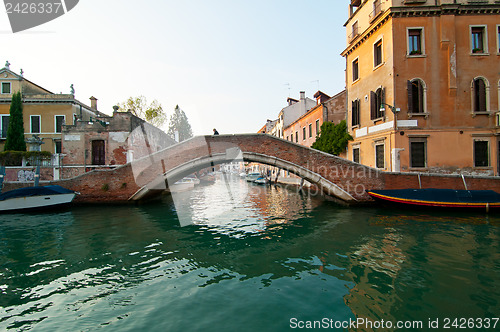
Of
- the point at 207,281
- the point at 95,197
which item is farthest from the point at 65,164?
the point at 207,281

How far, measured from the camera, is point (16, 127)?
19.8m

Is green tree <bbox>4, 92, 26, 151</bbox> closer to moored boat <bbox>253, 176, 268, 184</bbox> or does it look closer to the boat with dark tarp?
moored boat <bbox>253, 176, 268, 184</bbox>

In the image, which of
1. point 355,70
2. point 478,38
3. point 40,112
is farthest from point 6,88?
point 478,38

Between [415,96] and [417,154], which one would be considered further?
[415,96]

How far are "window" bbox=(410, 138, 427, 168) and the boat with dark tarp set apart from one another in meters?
2.30

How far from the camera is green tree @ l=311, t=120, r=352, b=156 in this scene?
1652cm

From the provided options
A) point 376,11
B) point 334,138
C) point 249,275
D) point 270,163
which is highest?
point 376,11

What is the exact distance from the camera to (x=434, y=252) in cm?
585

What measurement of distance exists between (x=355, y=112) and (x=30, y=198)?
16426 millimetres

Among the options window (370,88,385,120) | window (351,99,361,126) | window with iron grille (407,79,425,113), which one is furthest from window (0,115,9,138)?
window with iron grille (407,79,425,113)

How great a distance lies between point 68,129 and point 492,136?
22155 millimetres

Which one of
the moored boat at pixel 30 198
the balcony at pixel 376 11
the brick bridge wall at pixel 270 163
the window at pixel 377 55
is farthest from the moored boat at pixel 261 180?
the moored boat at pixel 30 198

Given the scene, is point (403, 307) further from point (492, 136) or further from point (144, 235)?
Result: point (492, 136)

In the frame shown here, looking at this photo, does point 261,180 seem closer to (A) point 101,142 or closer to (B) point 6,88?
(A) point 101,142
